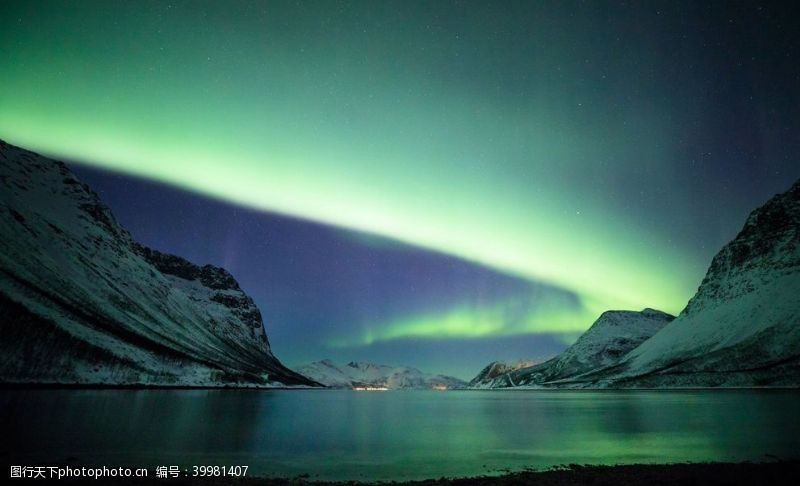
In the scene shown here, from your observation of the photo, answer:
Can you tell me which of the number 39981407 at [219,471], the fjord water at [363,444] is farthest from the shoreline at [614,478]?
the fjord water at [363,444]

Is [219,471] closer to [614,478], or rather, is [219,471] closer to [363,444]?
[363,444]

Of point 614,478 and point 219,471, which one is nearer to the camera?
point 614,478

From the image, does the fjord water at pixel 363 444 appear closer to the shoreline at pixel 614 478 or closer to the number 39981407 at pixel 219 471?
the number 39981407 at pixel 219 471

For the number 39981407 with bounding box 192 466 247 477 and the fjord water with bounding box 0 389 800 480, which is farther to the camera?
the fjord water with bounding box 0 389 800 480

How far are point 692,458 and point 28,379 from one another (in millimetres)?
162648

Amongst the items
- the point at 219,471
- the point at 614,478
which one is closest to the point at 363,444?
the point at 219,471

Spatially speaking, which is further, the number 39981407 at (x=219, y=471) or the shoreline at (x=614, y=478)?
the number 39981407 at (x=219, y=471)

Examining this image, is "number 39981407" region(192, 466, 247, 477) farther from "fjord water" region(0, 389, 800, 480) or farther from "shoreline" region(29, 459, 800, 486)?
"shoreline" region(29, 459, 800, 486)

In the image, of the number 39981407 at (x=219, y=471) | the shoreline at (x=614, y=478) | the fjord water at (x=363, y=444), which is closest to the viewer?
the shoreline at (x=614, y=478)

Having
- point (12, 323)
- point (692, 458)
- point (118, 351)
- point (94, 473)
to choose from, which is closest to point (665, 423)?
point (692, 458)

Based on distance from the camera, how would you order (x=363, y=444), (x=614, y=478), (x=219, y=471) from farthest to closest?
(x=363, y=444), (x=219, y=471), (x=614, y=478)

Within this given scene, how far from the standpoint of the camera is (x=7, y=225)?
180 meters

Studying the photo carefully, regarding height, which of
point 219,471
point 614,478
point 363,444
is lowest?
point 363,444

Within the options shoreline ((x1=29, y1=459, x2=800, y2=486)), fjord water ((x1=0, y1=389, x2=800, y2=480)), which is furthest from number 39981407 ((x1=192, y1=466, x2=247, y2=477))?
shoreline ((x1=29, y1=459, x2=800, y2=486))
